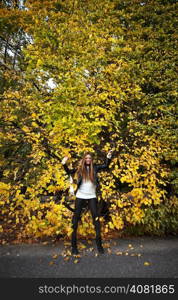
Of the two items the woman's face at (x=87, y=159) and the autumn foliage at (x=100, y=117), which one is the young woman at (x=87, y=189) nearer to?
the woman's face at (x=87, y=159)

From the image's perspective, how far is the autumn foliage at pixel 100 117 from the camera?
4.46 meters

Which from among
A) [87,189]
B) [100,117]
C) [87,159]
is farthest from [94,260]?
[100,117]

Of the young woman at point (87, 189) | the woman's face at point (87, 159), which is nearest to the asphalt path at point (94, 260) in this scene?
the young woman at point (87, 189)

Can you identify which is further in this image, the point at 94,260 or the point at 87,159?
the point at 87,159

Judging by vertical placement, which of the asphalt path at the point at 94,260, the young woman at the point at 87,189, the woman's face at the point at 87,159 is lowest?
the asphalt path at the point at 94,260

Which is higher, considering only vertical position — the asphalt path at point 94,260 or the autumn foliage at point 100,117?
the autumn foliage at point 100,117

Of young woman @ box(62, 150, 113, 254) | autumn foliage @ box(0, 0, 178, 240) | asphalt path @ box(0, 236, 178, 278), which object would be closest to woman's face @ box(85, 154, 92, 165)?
young woman @ box(62, 150, 113, 254)

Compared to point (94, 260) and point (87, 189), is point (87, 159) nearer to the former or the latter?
point (87, 189)

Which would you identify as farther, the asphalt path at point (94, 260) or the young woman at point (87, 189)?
the young woman at point (87, 189)

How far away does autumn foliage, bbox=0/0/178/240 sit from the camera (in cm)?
446

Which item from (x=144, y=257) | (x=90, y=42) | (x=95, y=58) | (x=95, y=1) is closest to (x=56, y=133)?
(x=95, y=58)

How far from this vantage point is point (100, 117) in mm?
4930

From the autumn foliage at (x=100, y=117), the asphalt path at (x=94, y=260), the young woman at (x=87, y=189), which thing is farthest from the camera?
the autumn foliage at (x=100, y=117)

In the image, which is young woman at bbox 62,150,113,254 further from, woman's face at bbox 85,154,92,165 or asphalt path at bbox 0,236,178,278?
asphalt path at bbox 0,236,178,278
